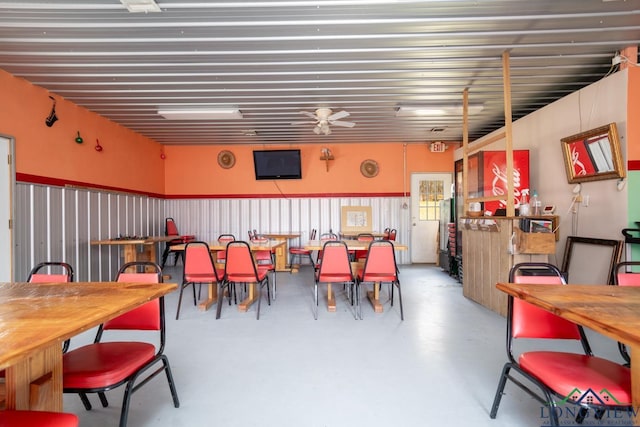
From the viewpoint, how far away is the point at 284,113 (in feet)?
20.3

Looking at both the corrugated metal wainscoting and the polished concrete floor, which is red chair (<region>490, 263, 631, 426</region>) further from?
the corrugated metal wainscoting

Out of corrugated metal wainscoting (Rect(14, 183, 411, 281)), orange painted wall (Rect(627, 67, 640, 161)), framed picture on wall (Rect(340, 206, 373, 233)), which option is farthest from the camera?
framed picture on wall (Rect(340, 206, 373, 233))

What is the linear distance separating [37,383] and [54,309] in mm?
317

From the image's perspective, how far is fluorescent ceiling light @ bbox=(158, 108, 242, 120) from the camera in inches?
231

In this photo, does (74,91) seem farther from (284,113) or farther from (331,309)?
(331,309)

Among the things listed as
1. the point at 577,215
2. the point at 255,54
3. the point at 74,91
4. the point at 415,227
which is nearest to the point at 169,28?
the point at 255,54

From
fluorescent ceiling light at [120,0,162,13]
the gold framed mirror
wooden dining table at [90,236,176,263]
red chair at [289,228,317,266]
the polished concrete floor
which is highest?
fluorescent ceiling light at [120,0,162,13]

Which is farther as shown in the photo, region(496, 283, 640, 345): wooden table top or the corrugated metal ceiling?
the corrugated metal ceiling

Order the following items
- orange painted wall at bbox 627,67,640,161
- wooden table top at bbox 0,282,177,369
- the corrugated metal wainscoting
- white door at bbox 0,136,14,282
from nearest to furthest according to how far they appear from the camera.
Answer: wooden table top at bbox 0,282,177,369 < orange painted wall at bbox 627,67,640,161 < white door at bbox 0,136,14,282 < the corrugated metal wainscoting

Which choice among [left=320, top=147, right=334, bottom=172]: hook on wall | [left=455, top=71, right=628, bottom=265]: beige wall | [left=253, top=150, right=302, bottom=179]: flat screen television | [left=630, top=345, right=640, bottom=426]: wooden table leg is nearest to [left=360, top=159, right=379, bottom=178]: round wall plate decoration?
[left=320, top=147, right=334, bottom=172]: hook on wall

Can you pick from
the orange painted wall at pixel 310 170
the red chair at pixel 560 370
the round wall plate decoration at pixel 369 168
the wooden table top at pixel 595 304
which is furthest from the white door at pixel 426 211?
the wooden table top at pixel 595 304

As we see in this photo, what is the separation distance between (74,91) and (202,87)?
2.04 metres

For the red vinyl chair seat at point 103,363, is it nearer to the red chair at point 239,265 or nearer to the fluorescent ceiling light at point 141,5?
the red chair at point 239,265

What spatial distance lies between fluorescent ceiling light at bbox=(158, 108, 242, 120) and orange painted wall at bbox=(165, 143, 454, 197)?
2.76 m
